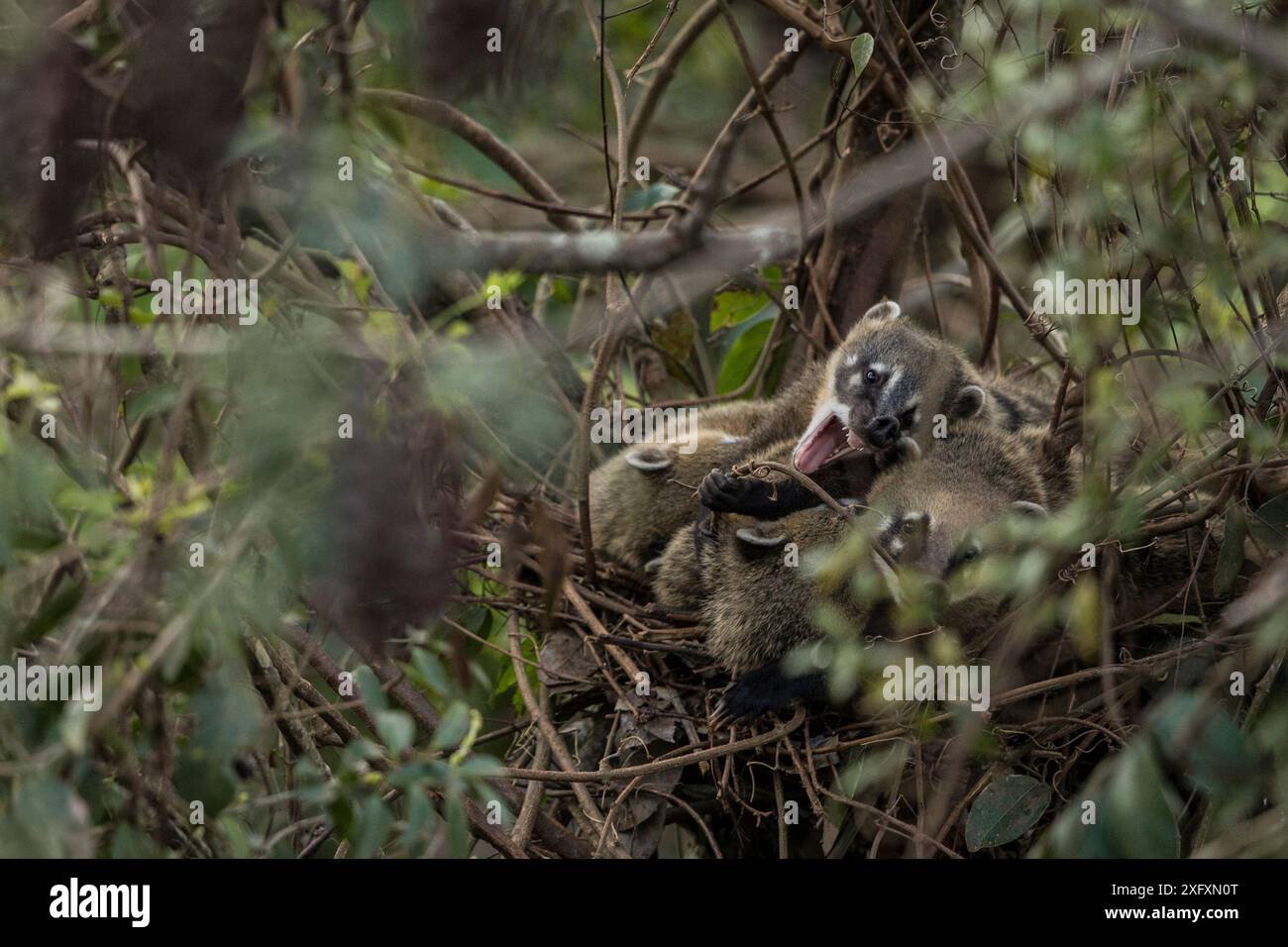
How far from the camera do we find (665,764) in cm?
382

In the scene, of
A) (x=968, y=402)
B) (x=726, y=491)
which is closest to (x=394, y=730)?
(x=726, y=491)

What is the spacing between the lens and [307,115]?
2.70 m

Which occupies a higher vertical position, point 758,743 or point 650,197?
point 650,197

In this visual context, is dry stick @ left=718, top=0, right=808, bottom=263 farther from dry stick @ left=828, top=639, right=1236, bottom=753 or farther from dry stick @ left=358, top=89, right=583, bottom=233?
dry stick @ left=828, top=639, right=1236, bottom=753

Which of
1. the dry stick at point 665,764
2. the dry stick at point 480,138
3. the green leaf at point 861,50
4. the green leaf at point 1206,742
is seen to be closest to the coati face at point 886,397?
the dry stick at point 665,764

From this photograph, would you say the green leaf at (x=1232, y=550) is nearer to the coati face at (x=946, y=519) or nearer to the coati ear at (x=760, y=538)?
the coati face at (x=946, y=519)

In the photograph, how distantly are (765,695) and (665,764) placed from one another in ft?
1.43

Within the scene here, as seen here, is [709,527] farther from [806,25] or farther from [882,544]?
[806,25]

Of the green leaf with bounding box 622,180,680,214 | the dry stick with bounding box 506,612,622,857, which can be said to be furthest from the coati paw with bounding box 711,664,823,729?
the green leaf with bounding box 622,180,680,214

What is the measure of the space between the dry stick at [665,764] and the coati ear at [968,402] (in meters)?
1.30

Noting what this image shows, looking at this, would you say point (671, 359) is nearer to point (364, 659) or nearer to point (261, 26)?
point (364, 659)

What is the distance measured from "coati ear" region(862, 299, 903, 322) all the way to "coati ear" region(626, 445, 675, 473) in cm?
98

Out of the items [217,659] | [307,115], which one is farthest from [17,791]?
[307,115]

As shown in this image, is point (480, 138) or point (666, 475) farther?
point (480, 138)
